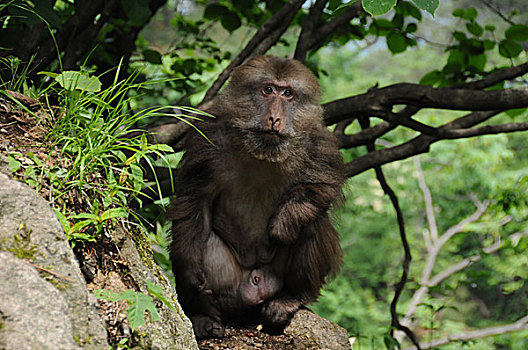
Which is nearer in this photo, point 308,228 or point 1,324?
point 1,324

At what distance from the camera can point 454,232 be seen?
11.7 m

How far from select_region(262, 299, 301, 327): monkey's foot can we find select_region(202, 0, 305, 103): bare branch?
190cm

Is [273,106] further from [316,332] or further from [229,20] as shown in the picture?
[229,20]

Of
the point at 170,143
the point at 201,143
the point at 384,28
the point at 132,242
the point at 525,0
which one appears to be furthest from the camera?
the point at 525,0

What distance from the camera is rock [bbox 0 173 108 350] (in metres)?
1.73

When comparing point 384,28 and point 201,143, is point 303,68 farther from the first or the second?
point 384,28

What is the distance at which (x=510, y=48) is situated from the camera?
201 inches

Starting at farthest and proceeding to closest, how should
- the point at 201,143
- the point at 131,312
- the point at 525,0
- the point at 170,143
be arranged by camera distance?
1. the point at 525,0
2. the point at 170,143
3. the point at 201,143
4. the point at 131,312

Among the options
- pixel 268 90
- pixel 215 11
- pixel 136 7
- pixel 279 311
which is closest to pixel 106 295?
pixel 279 311

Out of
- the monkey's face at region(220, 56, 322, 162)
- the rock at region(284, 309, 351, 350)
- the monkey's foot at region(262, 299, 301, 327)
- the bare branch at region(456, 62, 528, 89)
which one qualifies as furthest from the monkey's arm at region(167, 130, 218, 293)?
the bare branch at region(456, 62, 528, 89)

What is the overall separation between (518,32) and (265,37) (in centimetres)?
209

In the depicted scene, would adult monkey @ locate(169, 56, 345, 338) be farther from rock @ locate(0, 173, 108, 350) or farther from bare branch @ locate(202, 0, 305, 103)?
rock @ locate(0, 173, 108, 350)

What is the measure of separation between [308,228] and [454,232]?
8.55m

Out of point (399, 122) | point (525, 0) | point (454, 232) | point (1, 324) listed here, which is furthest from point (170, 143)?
point (454, 232)
